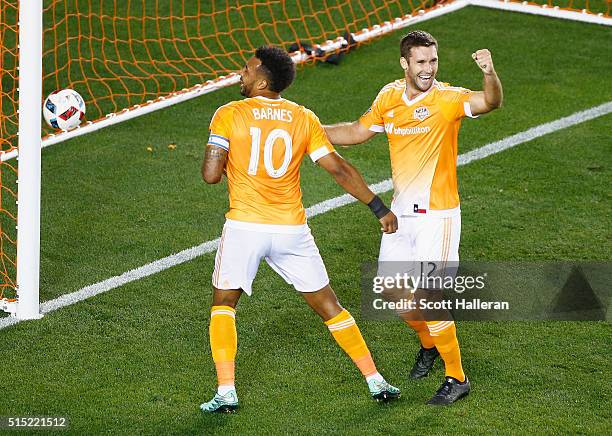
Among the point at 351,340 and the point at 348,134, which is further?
the point at 348,134

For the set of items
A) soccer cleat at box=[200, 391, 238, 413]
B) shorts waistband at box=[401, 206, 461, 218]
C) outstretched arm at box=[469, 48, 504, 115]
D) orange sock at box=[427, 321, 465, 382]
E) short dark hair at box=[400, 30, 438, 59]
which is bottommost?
soccer cleat at box=[200, 391, 238, 413]

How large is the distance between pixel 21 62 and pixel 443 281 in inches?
121

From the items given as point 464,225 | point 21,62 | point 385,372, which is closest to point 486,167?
point 464,225

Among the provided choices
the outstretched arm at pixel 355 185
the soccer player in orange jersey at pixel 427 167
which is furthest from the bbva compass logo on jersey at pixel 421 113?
the outstretched arm at pixel 355 185

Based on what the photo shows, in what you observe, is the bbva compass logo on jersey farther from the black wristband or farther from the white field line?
the white field line

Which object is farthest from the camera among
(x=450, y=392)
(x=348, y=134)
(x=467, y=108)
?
(x=348, y=134)

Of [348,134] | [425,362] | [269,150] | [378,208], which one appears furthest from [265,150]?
[425,362]

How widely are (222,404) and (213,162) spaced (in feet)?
4.48

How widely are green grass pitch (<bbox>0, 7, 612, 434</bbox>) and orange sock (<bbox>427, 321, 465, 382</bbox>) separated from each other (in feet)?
0.62

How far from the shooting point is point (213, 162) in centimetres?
663

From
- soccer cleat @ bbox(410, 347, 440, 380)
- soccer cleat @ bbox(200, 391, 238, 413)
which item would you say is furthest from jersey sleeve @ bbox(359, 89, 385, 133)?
soccer cleat @ bbox(200, 391, 238, 413)

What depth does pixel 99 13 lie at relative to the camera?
43.4 feet

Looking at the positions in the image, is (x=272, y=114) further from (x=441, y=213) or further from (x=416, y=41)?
(x=441, y=213)

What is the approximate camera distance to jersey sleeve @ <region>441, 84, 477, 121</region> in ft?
22.9
